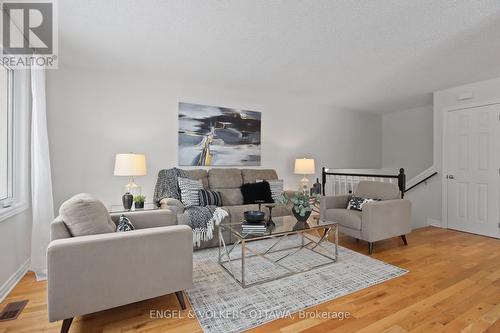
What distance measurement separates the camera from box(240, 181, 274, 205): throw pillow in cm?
387

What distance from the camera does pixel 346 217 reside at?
3.27m

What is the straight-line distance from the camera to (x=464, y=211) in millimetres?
4164

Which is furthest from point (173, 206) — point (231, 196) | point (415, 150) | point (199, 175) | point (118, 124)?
point (415, 150)

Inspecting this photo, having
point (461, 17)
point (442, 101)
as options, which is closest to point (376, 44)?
point (461, 17)

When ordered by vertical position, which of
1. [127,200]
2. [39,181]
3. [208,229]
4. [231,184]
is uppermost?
[39,181]

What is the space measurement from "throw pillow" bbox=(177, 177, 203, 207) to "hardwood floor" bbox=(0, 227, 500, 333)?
4.76 ft

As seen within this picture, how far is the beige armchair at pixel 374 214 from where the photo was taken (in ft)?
9.94

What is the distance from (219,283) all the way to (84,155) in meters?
2.61

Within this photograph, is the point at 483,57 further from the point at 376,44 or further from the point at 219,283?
the point at 219,283

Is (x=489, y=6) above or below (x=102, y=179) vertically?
above

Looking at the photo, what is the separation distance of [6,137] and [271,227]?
2747mm

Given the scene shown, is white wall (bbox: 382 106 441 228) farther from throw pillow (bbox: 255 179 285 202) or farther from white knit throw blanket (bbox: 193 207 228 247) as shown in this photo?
white knit throw blanket (bbox: 193 207 228 247)

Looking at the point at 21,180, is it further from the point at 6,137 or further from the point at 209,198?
the point at 209,198

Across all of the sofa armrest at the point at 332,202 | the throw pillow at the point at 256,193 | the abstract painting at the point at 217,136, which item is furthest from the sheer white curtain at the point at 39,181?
the sofa armrest at the point at 332,202
